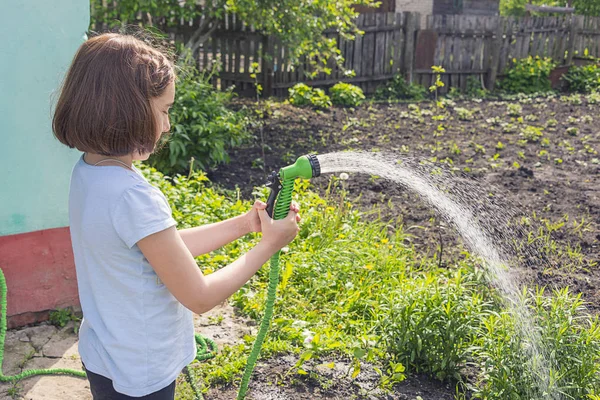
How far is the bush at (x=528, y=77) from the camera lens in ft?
41.0

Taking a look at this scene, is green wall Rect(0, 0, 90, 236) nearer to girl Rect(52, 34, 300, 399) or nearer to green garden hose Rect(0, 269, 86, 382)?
green garden hose Rect(0, 269, 86, 382)

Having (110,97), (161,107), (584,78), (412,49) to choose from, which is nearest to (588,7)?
(584,78)

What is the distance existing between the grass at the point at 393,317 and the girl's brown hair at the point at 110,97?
4.92ft

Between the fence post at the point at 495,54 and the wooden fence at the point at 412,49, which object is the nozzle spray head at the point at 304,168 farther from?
the fence post at the point at 495,54

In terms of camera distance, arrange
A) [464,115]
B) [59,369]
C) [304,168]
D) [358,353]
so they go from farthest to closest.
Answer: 1. [464,115]
2. [59,369]
3. [358,353]
4. [304,168]

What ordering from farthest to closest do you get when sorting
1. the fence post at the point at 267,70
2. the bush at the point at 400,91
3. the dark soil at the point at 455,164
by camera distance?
the bush at the point at 400,91 < the fence post at the point at 267,70 < the dark soil at the point at 455,164

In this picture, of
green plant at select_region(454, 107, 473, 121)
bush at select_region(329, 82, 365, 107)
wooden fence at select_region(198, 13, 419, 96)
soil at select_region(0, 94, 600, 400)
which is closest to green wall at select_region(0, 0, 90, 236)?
soil at select_region(0, 94, 600, 400)

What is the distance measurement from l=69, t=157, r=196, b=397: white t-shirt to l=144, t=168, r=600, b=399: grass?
1097 millimetres

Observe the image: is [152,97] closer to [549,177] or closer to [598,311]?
[598,311]

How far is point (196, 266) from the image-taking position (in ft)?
5.18

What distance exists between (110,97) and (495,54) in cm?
1237

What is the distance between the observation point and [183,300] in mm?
1566

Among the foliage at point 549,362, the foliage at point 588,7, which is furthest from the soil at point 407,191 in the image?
the foliage at point 588,7

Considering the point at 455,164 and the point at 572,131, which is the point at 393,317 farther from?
the point at 572,131
